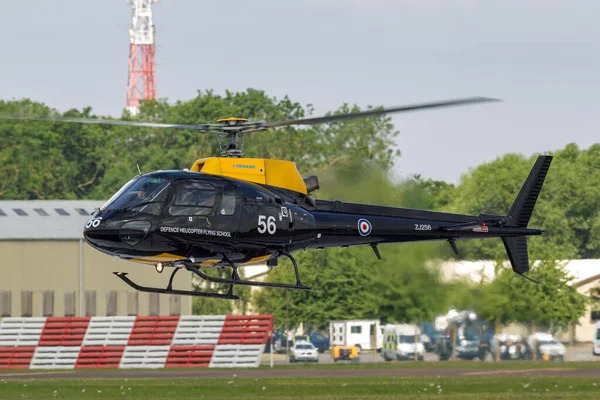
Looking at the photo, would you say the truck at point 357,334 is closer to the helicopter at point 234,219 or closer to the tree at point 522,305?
the tree at point 522,305

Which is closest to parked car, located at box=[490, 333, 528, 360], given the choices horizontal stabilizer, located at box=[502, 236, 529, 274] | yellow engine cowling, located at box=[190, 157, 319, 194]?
horizontal stabilizer, located at box=[502, 236, 529, 274]

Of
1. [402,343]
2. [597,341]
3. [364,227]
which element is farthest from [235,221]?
[597,341]

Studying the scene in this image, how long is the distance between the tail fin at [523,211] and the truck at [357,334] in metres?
22.9

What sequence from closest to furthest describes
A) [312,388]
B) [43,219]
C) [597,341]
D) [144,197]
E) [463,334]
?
[144,197] → [312,388] → [463,334] → [597,341] → [43,219]

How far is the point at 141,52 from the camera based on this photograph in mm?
127125

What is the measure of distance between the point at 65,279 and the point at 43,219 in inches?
154

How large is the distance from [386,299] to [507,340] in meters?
4.92

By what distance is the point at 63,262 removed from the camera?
188ft

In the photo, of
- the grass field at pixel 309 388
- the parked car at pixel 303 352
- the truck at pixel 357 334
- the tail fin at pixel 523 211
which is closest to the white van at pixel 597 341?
the truck at pixel 357 334

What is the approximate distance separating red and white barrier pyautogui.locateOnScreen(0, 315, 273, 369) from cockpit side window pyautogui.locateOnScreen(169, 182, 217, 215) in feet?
75.1

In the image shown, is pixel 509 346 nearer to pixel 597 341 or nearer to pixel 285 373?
pixel 597 341

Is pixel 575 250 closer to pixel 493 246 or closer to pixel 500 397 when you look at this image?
pixel 493 246

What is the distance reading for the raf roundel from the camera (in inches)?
1046

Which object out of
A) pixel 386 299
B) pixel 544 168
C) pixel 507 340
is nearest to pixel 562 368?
pixel 507 340
